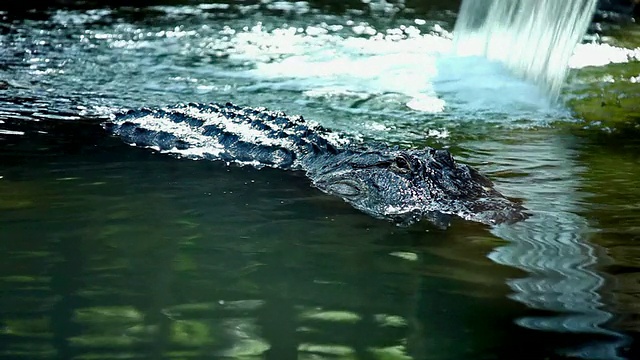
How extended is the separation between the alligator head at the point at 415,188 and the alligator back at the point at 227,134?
59 cm

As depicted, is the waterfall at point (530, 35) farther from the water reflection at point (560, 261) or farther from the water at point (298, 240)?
the water reflection at point (560, 261)

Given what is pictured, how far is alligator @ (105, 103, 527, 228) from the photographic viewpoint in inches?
189

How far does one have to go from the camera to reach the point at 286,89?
28.8 ft

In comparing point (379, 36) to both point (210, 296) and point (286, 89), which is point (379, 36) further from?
point (210, 296)

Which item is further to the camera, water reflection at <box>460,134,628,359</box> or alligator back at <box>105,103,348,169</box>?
alligator back at <box>105,103,348,169</box>

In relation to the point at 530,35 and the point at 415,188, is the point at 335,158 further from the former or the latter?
the point at 530,35

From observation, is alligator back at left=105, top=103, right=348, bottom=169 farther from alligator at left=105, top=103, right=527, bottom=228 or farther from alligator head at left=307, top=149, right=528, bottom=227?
alligator head at left=307, top=149, right=528, bottom=227

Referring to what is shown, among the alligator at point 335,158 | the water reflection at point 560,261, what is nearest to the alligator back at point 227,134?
the alligator at point 335,158

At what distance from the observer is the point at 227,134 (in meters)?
6.44

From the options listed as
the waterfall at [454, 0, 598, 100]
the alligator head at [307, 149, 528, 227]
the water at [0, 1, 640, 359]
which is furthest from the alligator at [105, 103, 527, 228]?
the waterfall at [454, 0, 598, 100]

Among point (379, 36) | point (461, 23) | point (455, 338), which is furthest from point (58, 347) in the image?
point (461, 23)

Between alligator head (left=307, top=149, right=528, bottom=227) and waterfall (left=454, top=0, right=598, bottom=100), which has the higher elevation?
waterfall (left=454, top=0, right=598, bottom=100)

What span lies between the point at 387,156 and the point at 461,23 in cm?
769

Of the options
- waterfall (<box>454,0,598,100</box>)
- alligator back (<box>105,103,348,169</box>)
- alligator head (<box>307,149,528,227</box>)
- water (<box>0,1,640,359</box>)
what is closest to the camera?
water (<box>0,1,640,359</box>)
